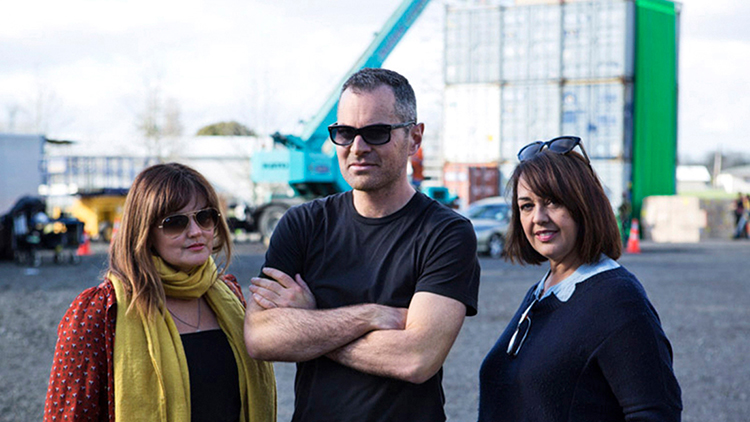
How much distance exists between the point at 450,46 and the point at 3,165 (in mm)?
14520

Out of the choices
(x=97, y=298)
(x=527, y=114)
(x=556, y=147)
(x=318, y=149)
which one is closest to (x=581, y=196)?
(x=556, y=147)

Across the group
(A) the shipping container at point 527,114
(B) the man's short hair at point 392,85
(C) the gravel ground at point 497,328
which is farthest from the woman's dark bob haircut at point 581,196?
(A) the shipping container at point 527,114

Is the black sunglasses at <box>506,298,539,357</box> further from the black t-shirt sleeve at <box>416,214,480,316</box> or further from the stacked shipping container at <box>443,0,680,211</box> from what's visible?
the stacked shipping container at <box>443,0,680,211</box>

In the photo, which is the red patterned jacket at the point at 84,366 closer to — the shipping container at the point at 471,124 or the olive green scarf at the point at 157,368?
the olive green scarf at the point at 157,368

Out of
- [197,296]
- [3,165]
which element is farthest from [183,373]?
[3,165]

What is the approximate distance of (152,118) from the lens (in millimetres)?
36156

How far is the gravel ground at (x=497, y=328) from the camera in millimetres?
5496

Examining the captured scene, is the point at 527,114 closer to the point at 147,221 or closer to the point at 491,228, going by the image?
the point at 491,228

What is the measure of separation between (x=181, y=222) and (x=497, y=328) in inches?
242

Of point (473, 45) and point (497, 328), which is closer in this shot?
point (497, 328)

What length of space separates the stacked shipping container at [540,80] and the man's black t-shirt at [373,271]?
21.8 meters

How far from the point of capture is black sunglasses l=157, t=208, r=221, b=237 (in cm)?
250

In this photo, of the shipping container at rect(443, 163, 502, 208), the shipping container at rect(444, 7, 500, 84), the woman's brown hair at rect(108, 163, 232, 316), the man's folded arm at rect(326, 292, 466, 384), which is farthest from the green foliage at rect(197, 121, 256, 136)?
the man's folded arm at rect(326, 292, 466, 384)

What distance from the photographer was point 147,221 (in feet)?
8.13
